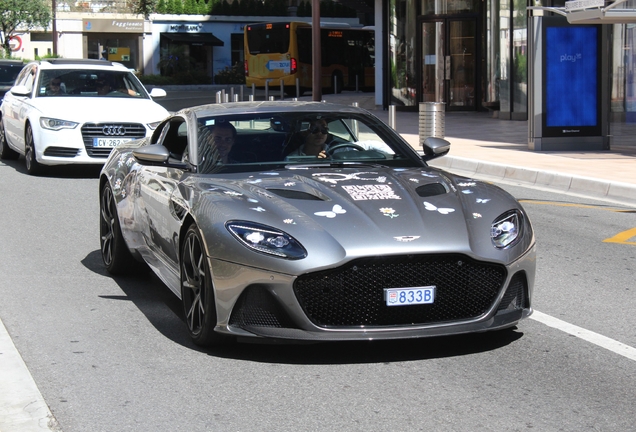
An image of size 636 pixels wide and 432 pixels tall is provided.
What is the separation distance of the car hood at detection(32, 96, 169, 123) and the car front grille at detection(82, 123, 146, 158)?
0.07 m

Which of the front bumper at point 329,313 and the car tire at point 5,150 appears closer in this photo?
the front bumper at point 329,313

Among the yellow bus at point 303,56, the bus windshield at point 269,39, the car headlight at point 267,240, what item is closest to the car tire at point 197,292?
the car headlight at point 267,240

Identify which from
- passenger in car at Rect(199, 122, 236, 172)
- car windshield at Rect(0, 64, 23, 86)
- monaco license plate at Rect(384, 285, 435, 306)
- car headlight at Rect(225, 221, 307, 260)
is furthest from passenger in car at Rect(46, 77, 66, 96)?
monaco license plate at Rect(384, 285, 435, 306)

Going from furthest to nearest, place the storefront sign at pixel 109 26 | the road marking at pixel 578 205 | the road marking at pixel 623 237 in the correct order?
the storefront sign at pixel 109 26 → the road marking at pixel 578 205 → the road marking at pixel 623 237

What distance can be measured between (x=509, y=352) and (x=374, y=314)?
0.84 metres

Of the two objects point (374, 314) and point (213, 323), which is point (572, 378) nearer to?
point (374, 314)

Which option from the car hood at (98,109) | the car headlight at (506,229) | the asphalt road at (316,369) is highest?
the car hood at (98,109)

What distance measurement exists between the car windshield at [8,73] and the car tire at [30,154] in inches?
376

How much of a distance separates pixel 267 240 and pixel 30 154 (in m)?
10.8

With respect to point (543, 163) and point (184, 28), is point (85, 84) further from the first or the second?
point (184, 28)

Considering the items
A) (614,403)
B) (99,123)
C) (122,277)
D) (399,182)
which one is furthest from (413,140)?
(614,403)

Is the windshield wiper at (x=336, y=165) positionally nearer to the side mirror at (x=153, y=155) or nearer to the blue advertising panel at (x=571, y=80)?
the side mirror at (x=153, y=155)

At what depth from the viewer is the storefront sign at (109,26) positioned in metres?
70.7

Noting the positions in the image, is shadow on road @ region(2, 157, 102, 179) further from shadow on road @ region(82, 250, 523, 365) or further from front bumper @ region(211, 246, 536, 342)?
front bumper @ region(211, 246, 536, 342)
